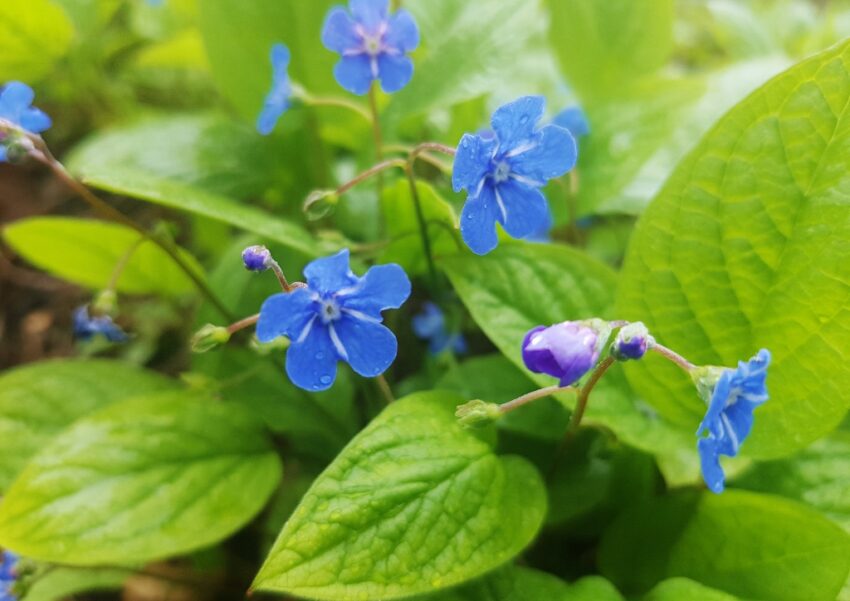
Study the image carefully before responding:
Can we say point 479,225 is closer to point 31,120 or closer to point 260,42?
point 31,120

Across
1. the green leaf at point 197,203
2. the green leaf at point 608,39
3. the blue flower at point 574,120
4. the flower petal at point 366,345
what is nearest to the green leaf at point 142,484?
the green leaf at point 197,203

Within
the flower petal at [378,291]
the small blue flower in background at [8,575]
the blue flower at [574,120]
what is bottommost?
the small blue flower in background at [8,575]

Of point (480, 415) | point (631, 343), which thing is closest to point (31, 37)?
point (480, 415)

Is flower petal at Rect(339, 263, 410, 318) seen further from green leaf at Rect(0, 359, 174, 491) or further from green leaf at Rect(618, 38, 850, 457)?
green leaf at Rect(0, 359, 174, 491)

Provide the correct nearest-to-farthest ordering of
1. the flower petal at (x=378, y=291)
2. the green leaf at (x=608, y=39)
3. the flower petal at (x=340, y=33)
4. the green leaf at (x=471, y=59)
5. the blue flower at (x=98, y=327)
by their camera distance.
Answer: the flower petal at (x=378, y=291) < the flower petal at (x=340, y=33) < the blue flower at (x=98, y=327) < the green leaf at (x=471, y=59) < the green leaf at (x=608, y=39)

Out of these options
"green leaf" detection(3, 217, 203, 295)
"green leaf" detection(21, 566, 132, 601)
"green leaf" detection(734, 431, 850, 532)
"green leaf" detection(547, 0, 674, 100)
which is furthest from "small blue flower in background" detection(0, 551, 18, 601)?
"green leaf" detection(547, 0, 674, 100)

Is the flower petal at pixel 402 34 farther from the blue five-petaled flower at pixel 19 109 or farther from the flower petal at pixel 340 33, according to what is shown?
the blue five-petaled flower at pixel 19 109
